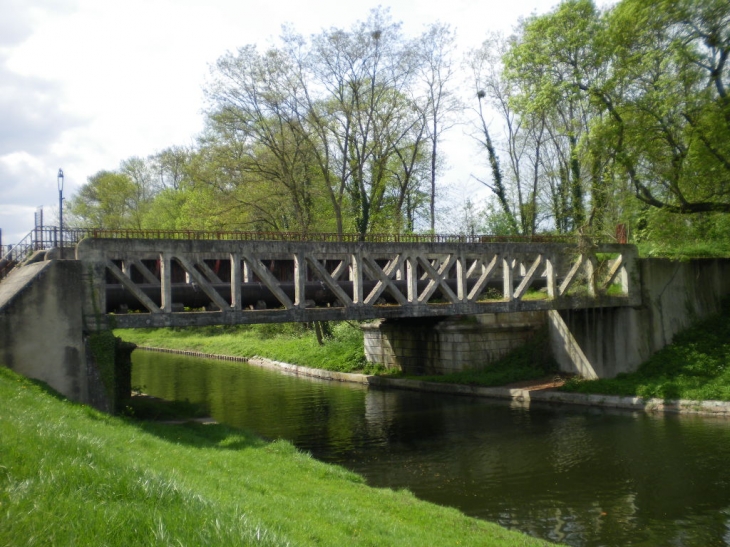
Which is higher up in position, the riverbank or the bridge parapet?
the bridge parapet

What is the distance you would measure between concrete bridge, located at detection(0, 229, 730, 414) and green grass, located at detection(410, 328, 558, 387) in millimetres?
589

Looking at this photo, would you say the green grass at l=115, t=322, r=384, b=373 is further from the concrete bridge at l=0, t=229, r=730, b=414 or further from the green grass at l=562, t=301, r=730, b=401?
the green grass at l=562, t=301, r=730, b=401

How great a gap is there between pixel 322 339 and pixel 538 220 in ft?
49.7

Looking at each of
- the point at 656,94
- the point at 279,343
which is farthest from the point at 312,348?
the point at 656,94

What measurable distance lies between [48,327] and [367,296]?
396 inches

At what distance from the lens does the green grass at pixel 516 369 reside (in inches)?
1101

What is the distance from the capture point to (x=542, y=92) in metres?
27.2

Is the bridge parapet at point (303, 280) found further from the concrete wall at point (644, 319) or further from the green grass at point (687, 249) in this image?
the green grass at point (687, 249)

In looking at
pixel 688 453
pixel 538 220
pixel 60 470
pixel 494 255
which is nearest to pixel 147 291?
pixel 494 255

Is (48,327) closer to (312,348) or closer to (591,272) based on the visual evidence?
(591,272)

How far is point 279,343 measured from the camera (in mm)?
44719

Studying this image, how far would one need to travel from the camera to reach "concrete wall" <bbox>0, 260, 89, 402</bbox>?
48.8 feet

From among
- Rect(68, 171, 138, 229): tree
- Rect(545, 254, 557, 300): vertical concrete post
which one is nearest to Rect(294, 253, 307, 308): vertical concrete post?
Rect(545, 254, 557, 300): vertical concrete post

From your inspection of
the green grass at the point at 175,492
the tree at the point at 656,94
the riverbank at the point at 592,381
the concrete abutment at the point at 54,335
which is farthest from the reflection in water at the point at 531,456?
the tree at the point at 656,94
